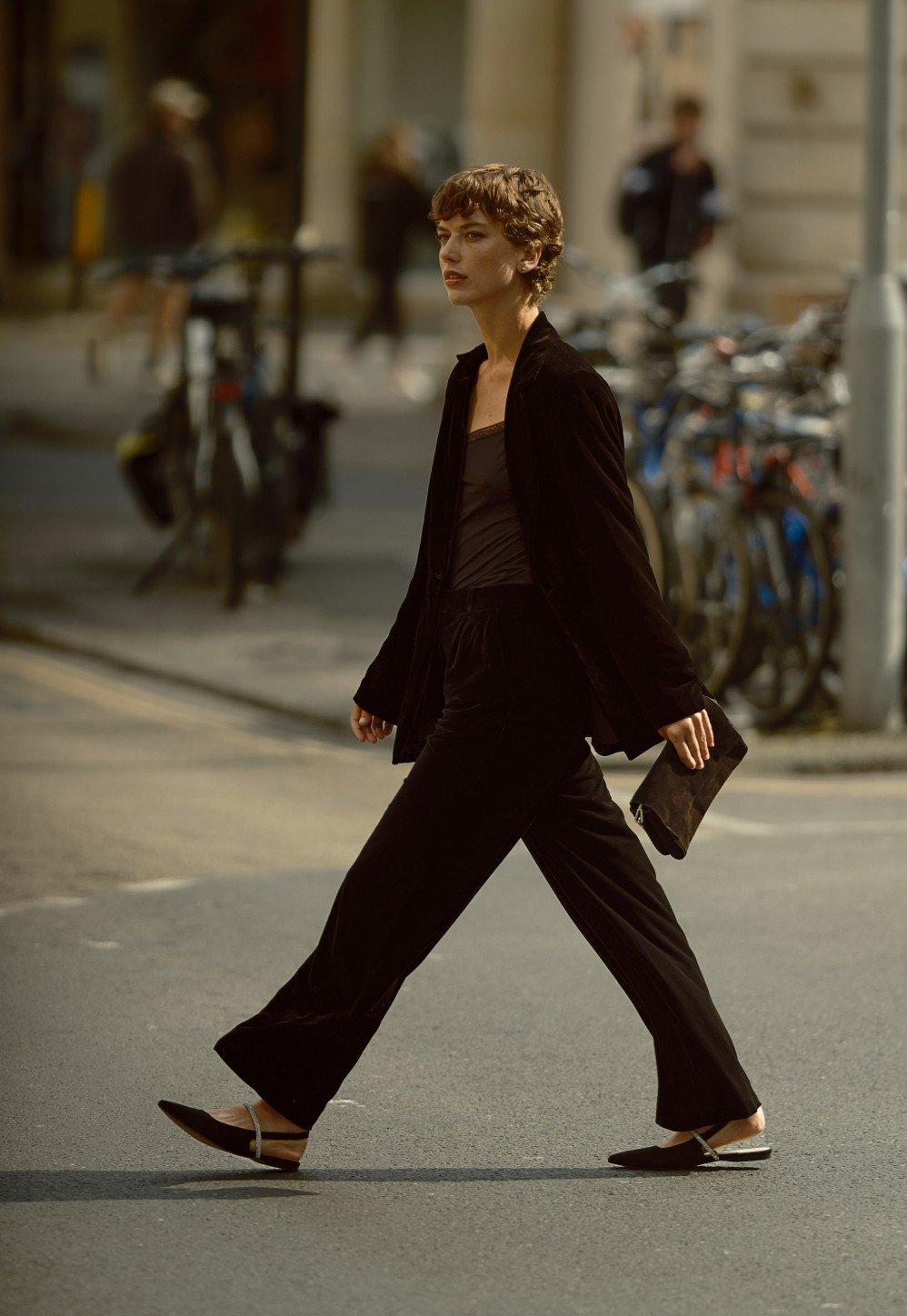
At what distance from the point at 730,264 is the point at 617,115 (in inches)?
81.3

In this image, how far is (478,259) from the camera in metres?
4.79

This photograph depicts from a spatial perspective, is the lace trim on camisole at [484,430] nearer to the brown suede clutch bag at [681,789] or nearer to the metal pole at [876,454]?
the brown suede clutch bag at [681,789]

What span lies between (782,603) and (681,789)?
17.1ft

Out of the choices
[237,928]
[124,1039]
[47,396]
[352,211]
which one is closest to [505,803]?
[124,1039]

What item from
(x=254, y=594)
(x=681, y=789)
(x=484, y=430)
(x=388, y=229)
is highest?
(x=388, y=229)

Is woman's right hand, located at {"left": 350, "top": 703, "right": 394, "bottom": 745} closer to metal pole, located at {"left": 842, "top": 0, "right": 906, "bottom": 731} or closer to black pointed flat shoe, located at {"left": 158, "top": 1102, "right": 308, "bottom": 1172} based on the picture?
black pointed flat shoe, located at {"left": 158, "top": 1102, "right": 308, "bottom": 1172}

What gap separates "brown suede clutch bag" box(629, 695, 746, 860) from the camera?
4805mm

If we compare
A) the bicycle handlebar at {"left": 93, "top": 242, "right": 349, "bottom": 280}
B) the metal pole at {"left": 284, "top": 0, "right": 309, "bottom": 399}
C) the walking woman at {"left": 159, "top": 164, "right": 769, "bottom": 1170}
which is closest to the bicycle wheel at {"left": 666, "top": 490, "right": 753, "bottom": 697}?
the bicycle handlebar at {"left": 93, "top": 242, "right": 349, "bottom": 280}

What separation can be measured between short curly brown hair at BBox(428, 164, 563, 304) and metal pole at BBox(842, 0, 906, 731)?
5.09 meters

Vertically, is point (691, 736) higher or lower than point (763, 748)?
higher

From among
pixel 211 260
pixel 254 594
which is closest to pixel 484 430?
pixel 254 594

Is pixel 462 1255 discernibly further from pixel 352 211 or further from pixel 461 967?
pixel 352 211

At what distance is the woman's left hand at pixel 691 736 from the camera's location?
4730mm

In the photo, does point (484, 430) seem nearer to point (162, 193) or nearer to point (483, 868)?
point (483, 868)
